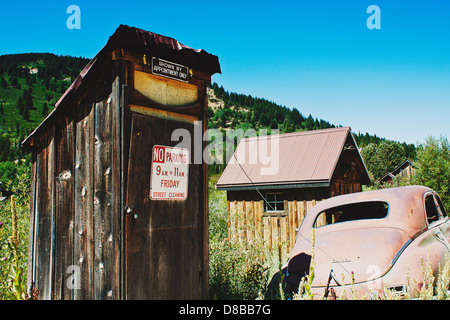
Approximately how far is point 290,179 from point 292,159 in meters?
1.12

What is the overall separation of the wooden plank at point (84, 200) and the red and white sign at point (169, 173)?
64 centimetres

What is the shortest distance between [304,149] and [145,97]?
1019 centimetres

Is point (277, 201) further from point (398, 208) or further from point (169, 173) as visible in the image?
point (169, 173)

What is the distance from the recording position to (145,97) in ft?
10.7

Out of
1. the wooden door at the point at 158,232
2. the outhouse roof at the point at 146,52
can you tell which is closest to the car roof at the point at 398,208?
the wooden door at the point at 158,232

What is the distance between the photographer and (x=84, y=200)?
3.44 m

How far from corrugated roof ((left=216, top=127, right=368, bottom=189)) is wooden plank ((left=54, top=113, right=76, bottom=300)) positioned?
7597 mm

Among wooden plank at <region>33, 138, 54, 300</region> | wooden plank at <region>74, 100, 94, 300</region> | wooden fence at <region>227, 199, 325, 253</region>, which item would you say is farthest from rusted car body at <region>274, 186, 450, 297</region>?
wooden fence at <region>227, 199, 325, 253</region>

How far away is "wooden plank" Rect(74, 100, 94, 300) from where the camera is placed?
3322 millimetres

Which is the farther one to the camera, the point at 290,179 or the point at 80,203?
the point at 290,179

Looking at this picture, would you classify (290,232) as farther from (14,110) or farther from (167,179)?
(14,110)

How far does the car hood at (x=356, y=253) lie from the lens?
445 centimetres

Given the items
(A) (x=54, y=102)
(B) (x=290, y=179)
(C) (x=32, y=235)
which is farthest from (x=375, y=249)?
(A) (x=54, y=102)
